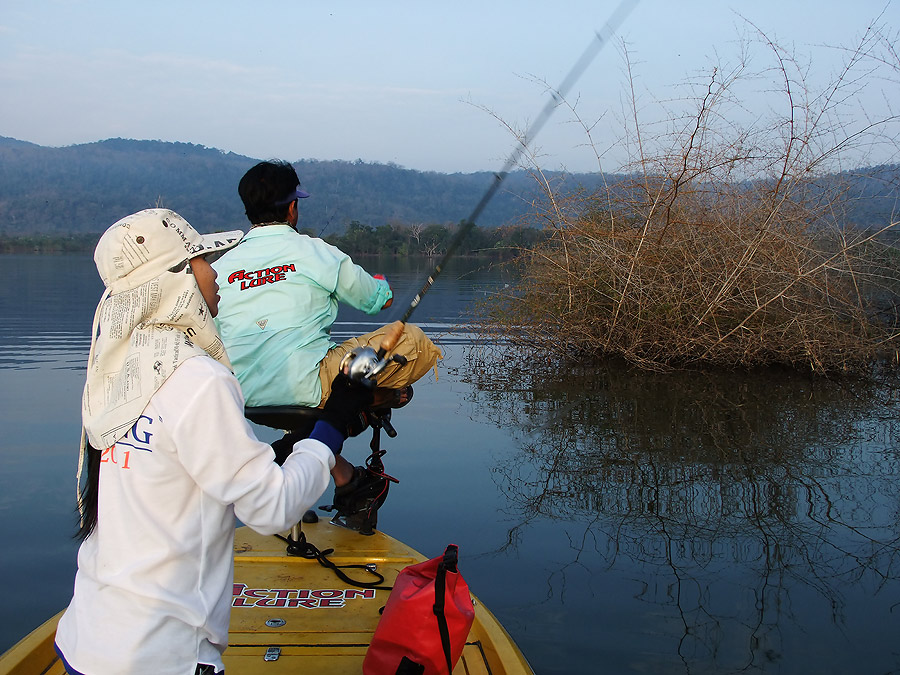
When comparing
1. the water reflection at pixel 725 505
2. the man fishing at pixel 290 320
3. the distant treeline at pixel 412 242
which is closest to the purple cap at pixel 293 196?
the man fishing at pixel 290 320

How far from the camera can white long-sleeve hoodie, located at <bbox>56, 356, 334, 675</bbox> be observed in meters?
1.93

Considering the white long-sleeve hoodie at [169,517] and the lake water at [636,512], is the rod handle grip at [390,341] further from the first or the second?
the lake water at [636,512]

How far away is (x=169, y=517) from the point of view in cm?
199

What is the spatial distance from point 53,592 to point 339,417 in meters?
3.01

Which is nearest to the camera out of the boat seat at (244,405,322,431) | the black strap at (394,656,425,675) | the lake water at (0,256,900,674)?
the black strap at (394,656,425,675)

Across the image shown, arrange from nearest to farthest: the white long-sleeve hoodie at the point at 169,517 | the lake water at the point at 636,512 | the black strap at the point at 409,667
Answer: the white long-sleeve hoodie at the point at 169,517, the black strap at the point at 409,667, the lake water at the point at 636,512

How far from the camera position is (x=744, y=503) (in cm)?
602

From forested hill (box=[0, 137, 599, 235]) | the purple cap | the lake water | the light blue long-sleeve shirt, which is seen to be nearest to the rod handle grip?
the light blue long-sleeve shirt

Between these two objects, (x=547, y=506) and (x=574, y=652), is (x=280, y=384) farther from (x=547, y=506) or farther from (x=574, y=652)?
(x=547, y=506)

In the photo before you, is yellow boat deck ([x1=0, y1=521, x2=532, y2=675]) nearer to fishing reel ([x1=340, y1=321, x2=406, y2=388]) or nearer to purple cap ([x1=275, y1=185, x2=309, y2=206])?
fishing reel ([x1=340, y1=321, x2=406, y2=388])

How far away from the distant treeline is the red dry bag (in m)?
1.85

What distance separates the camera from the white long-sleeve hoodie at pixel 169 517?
6.34ft

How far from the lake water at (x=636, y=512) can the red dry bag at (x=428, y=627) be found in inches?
52.2

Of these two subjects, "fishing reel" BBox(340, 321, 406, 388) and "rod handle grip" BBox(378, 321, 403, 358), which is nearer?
"fishing reel" BBox(340, 321, 406, 388)
